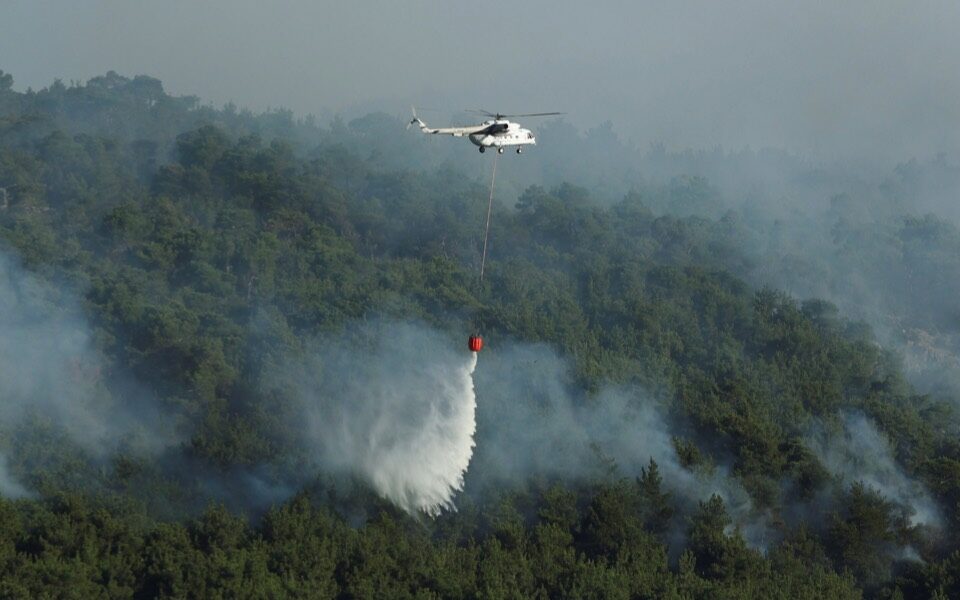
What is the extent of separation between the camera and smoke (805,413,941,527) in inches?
2411

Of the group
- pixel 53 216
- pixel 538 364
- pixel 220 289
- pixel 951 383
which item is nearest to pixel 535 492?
pixel 538 364

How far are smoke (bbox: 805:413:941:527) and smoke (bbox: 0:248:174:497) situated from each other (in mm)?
29317

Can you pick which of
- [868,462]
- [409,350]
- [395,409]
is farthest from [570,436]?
[868,462]

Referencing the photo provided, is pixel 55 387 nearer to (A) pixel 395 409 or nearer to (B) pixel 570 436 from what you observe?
(A) pixel 395 409

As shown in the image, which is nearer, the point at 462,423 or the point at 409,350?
the point at 462,423

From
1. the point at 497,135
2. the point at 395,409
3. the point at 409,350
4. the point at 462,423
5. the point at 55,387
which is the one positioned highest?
the point at 497,135

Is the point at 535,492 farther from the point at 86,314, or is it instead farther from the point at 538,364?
the point at 86,314

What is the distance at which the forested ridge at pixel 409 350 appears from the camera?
47.4 m

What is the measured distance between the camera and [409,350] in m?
71.6

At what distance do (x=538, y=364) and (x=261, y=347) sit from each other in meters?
13.8

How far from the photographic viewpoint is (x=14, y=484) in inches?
2132

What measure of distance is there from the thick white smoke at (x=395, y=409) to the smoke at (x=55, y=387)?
25.0 ft

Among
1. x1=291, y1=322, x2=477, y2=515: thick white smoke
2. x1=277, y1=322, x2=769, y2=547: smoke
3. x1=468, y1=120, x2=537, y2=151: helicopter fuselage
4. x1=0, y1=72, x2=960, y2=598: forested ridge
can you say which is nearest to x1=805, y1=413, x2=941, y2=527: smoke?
x1=0, y1=72, x2=960, y2=598: forested ridge

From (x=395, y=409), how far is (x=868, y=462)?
2119 cm
